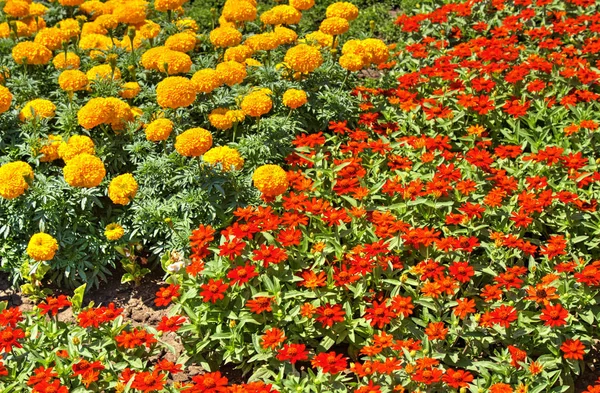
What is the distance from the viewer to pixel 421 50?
625 cm

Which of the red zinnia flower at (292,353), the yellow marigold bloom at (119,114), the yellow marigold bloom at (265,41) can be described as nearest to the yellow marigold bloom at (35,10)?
the yellow marigold bloom at (119,114)

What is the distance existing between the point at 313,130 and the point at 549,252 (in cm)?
221

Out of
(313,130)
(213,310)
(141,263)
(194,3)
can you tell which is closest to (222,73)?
(313,130)

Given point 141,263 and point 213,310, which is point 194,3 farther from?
point 213,310

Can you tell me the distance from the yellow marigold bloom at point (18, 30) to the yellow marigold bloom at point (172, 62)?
56.1 inches

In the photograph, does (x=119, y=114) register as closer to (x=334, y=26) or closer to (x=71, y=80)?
(x=71, y=80)

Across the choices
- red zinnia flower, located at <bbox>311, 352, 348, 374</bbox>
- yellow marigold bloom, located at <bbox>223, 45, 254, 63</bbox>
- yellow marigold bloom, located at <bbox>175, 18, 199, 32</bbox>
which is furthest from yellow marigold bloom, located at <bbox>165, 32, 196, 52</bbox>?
red zinnia flower, located at <bbox>311, 352, 348, 374</bbox>

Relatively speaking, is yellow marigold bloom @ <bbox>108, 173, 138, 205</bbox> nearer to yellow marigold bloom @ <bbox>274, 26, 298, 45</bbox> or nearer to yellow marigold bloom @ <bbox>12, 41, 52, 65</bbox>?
yellow marigold bloom @ <bbox>12, 41, 52, 65</bbox>

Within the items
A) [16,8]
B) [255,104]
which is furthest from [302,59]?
[16,8]

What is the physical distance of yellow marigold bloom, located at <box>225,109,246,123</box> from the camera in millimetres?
4899

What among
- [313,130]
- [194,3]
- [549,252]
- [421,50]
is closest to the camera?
[549,252]

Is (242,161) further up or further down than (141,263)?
further up

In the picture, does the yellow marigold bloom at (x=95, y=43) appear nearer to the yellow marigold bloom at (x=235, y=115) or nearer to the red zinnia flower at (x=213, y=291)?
the yellow marigold bloom at (x=235, y=115)

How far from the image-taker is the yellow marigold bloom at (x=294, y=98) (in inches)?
195
